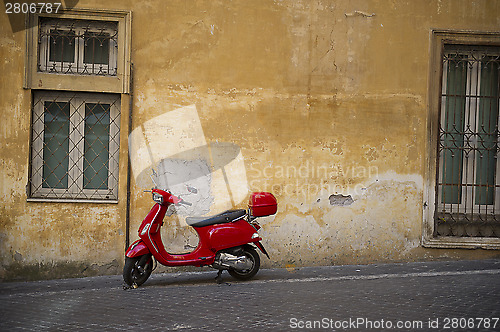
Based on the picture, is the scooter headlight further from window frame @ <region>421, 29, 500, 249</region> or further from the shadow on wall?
window frame @ <region>421, 29, 500, 249</region>

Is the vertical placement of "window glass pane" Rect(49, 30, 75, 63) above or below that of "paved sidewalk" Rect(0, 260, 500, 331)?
above

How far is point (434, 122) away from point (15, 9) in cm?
589

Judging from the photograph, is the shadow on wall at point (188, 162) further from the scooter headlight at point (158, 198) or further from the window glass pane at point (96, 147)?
the scooter headlight at point (158, 198)

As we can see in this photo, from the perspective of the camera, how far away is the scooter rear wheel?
7219 mm

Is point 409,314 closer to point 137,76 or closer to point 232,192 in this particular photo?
point 232,192

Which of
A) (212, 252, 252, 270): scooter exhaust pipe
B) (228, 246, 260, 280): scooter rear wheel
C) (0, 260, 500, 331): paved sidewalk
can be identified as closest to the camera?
(0, 260, 500, 331): paved sidewalk

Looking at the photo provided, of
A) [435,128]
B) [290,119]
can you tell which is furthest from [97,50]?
[435,128]

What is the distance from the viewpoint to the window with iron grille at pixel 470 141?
8.45 meters

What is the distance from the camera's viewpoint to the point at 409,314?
5.47 meters

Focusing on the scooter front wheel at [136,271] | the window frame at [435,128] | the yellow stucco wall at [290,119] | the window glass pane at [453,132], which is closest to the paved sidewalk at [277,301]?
the scooter front wheel at [136,271]

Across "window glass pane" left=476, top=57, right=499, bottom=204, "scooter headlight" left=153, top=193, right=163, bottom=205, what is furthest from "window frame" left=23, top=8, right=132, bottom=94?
"window glass pane" left=476, top=57, right=499, bottom=204

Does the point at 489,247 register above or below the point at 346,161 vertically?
below

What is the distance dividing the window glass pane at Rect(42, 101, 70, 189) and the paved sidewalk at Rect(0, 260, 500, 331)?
1.39 meters

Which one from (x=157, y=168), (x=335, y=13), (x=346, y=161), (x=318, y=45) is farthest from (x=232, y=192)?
(x=335, y=13)
